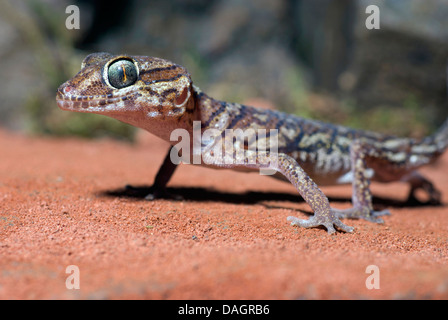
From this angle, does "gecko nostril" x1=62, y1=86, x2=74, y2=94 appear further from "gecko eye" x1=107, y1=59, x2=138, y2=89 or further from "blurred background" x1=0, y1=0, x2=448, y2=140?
"blurred background" x1=0, y1=0, x2=448, y2=140

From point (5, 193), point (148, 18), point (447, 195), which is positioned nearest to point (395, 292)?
point (5, 193)

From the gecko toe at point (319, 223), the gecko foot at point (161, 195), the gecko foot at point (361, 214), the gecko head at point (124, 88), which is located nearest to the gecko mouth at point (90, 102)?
the gecko head at point (124, 88)

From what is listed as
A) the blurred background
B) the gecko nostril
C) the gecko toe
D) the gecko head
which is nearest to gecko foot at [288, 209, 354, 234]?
the gecko toe

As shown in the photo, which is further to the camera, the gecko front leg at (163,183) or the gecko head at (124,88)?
the gecko front leg at (163,183)

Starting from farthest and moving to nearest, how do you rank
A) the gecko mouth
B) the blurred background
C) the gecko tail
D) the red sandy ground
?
the blurred background → the gecko tail → the gecko mouth → the red sandy ground

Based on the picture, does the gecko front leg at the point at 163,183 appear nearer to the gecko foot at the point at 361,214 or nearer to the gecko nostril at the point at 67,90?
the gecko nostril at the point at 67,90
